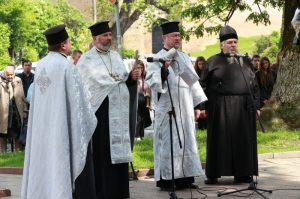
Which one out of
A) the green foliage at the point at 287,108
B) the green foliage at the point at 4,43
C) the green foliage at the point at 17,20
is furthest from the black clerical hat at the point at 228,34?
the green foliage at the point at 17,20

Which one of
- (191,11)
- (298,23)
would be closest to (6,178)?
(298,23)

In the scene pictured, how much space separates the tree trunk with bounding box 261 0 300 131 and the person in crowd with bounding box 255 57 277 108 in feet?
0.91

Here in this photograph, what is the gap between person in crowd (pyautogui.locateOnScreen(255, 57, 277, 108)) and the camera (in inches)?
758

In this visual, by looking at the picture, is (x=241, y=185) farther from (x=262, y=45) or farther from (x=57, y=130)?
(x=262, y=45)

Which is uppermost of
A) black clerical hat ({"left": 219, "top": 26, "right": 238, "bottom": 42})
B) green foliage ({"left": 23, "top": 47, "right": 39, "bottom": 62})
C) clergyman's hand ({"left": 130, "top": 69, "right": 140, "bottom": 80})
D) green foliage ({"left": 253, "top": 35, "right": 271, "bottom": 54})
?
green foliage ({"left": 253, "top": 35, "right": 271, "bottom": 54})

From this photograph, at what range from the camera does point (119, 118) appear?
10.8 meters

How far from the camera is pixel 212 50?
267 ft

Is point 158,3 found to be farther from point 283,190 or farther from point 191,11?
point 283,190

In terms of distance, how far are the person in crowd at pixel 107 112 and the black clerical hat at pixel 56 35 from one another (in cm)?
173

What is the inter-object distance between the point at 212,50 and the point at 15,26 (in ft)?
95.8

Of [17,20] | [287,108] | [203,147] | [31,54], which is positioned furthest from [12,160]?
[31,54]

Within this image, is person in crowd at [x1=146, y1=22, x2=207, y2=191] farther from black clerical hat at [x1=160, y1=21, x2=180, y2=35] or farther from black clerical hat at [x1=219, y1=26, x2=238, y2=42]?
black clerical hat at [x1=219, y1=26, x2=238, y2=42]

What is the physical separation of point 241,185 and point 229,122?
0.91 m

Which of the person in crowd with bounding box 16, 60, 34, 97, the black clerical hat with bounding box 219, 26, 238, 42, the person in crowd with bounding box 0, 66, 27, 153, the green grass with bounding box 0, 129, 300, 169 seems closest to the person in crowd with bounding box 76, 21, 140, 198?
the black clerical hat with bounding box 219, 26, 238, 42
